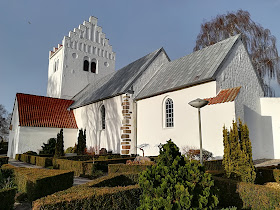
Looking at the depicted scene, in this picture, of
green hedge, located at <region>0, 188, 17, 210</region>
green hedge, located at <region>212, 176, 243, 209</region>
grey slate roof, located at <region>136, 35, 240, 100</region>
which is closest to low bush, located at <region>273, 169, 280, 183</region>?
green hedge, located at <region>212, 176, 243, 209</region>

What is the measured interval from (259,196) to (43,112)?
60.8 feet

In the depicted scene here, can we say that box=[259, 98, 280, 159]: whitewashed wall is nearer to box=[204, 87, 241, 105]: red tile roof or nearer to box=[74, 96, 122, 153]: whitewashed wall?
box=[204, 87, 241, 105]: red tile roof

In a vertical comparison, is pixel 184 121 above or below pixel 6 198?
above

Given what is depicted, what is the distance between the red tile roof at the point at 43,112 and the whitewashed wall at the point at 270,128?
1487 cm

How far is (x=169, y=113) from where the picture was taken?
12789 millimetres

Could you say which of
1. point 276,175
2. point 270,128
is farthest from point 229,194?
point 270,128

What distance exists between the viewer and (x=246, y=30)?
Answer: 61.0 feet

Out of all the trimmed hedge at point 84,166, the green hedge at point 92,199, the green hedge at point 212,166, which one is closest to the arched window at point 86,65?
the trimmed hedge at point 84,166

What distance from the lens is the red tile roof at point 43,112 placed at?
17.7 metres

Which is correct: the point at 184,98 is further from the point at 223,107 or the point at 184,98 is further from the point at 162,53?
the point at 162,53

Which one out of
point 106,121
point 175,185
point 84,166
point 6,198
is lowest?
point 6,198

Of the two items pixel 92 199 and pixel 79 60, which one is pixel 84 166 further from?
pixel 79 60

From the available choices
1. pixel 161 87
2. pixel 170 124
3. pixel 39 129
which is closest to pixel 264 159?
pixel 170 124

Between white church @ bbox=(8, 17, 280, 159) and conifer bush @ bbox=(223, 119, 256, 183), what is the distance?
13.2 feet
